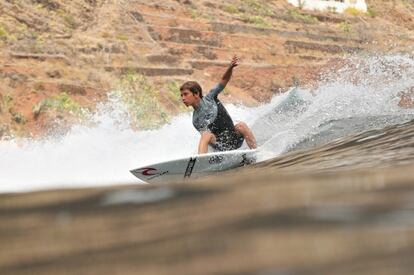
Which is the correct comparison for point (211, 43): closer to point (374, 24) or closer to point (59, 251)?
point (374, 24)

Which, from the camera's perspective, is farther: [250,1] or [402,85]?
[250,1]

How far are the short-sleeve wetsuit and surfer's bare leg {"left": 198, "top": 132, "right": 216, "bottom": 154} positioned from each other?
9 centimetres

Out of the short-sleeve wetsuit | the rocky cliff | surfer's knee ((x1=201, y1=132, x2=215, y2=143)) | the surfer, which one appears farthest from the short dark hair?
the rocky cliff

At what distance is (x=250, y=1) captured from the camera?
113 feet

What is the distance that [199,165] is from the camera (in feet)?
25.7

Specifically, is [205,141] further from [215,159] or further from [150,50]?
[150,50]

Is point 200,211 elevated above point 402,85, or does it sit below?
above

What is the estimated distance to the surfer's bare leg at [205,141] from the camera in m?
8.23

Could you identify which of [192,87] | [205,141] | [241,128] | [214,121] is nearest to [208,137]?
[205,141]

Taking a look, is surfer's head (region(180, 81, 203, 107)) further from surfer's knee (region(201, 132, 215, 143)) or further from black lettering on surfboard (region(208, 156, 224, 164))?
black lettering on surfboard (region(208, 156, 224, 164))

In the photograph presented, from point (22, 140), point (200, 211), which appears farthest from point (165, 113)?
point (200, 211)

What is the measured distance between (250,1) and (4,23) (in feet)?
45.1

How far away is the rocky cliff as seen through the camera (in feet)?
68.6

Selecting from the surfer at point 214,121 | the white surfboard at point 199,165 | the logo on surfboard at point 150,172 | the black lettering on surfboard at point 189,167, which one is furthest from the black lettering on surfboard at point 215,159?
the surfer at point 214,121
